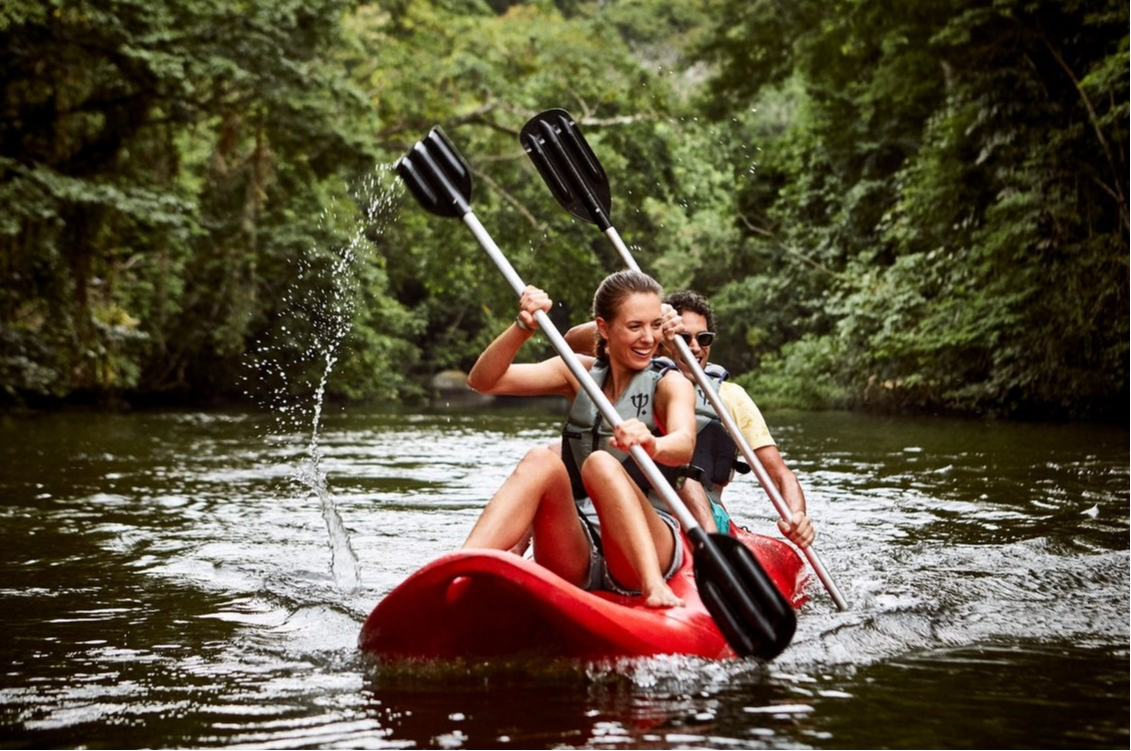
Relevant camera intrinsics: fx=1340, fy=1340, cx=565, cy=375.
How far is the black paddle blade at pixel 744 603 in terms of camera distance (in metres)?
3.62

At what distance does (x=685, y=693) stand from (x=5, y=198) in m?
11.8

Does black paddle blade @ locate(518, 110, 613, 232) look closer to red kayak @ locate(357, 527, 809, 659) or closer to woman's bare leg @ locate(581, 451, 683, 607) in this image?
woman's bare leg @ locate(581, 451, 683, 607)

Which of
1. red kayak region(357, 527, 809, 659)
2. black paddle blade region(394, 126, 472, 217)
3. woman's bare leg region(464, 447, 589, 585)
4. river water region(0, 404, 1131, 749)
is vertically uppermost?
black paddle blade region(394, 126, 472, 217)

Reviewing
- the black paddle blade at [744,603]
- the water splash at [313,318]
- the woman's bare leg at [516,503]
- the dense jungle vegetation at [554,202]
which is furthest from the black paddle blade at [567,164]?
the water splash at [313,318]

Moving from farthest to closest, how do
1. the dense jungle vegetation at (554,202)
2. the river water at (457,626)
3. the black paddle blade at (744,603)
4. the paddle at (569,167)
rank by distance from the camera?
1. the dense jungle vegetation at (554,202)
2. the paddle at (569,167)
3. the black paddle blade at (744,603)
4. the river water at (457,626)

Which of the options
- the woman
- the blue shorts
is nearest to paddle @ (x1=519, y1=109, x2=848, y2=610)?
the woman

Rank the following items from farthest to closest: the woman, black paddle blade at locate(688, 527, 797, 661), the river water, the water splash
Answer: the water splash < the woman < black paddle blade at locate(688, 527, 797, 661) < the river water

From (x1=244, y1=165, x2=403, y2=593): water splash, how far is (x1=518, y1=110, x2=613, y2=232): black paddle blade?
10.8 meters

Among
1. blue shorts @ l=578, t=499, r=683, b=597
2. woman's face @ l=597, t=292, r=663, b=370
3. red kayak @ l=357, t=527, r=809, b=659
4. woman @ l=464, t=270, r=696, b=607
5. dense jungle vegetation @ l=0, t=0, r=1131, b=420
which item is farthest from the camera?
dense jungle vegetation @ l=0, t=0, r=1131, b=420

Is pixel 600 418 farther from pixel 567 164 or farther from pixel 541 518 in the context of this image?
pixel 567 164

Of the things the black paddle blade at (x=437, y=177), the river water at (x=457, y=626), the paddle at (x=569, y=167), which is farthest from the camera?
the paddle at (x=569, y=167)

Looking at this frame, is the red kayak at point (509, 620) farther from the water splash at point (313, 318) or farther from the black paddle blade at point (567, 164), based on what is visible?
the water splash at point (313, 318)

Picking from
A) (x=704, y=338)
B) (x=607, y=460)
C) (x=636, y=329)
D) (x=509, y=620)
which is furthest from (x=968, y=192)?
(x=509, y=620)

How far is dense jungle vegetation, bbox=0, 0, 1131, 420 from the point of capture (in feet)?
44.3
